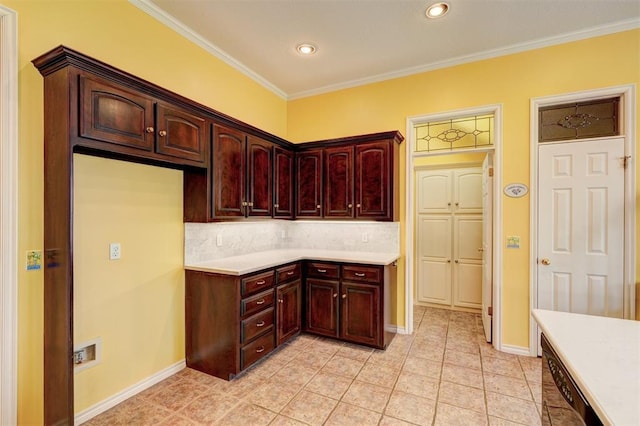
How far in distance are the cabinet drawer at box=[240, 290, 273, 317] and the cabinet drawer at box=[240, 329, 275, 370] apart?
0.29 meters

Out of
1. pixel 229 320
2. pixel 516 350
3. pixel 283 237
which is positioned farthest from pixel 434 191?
pixel 229 320

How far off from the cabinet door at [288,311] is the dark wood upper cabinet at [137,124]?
1.61 metres

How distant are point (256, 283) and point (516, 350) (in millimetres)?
2808

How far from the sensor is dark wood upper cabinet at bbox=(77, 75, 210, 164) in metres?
1.77

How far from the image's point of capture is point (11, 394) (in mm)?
1718

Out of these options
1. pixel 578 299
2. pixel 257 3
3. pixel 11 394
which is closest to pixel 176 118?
pixel 257 3

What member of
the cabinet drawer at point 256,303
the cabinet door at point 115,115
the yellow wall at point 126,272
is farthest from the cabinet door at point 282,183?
the cabinet door at point 115,115

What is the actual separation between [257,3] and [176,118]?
121 centimetres

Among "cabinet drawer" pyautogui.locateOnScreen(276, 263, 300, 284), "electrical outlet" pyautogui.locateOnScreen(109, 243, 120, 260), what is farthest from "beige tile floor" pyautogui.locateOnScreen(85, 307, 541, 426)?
"electrical outlet" pyautogui.locateOnScreen(109, 243, 120, 260)

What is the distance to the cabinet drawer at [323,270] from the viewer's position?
3270 mm

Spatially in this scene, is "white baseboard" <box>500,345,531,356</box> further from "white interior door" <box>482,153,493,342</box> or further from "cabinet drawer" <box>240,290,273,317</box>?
"cabinet drawer" <box>240,290,273,317</box>

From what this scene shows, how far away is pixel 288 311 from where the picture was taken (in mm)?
3217

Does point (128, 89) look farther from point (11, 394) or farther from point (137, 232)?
point (11, 394)

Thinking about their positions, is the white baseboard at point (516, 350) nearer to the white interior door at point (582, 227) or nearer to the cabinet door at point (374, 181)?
the white interior door at point (582, 227)
